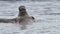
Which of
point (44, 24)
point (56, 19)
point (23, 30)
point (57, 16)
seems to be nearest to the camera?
point (23, 30)

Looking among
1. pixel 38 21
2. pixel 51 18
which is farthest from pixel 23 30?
pixel 51 18

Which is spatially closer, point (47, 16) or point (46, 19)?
point (46, 19)

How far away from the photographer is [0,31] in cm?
1327

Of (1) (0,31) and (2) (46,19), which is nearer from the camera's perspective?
(1) (0,31)

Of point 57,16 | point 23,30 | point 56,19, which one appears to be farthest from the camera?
point 57,16

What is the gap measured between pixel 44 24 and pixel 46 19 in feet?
4.08

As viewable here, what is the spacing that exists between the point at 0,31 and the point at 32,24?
123cm

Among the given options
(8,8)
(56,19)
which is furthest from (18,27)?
(8,8)

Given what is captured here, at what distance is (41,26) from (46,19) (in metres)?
1.63

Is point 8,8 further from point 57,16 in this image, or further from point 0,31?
point 0,31

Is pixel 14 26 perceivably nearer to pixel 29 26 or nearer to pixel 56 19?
pixel 29 26

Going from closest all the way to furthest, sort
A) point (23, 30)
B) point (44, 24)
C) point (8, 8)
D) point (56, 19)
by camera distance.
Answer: point (23, 30) → point (44, 24) → point (56, 19) → point (8, 8)

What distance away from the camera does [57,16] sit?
16453 mm

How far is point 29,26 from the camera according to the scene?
44.5ft
